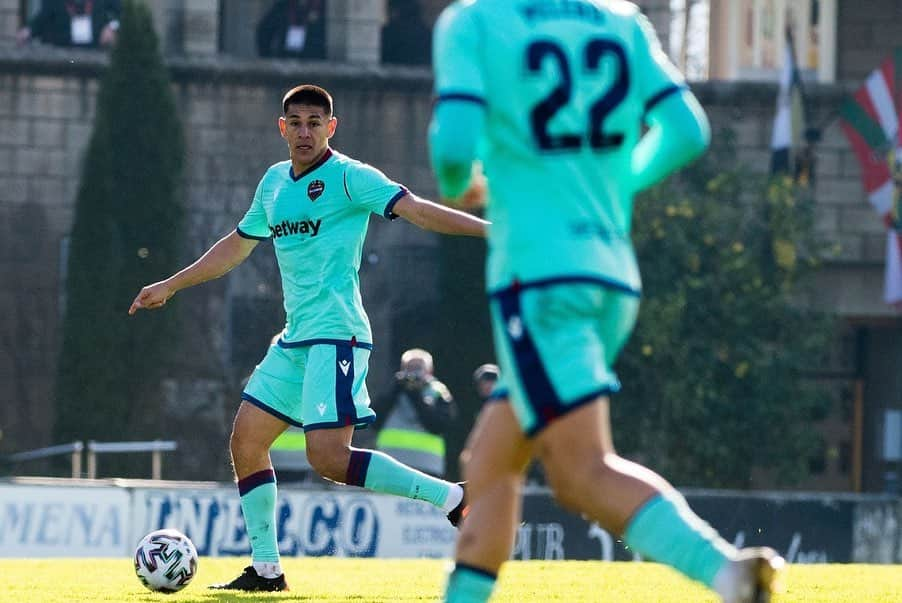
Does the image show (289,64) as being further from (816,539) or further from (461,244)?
(816,539)

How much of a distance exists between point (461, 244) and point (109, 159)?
172 inches

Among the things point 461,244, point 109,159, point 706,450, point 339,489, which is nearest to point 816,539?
point 339,489

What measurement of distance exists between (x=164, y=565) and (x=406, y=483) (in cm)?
114

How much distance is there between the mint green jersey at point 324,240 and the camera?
31.2 ft

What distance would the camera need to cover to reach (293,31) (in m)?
28.4

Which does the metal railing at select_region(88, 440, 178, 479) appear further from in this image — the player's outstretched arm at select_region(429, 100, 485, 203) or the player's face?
the player's outstretched arm at select_region(429, 100, 485, 203)

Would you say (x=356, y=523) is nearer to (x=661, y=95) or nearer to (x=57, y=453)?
(x=57, y=453)

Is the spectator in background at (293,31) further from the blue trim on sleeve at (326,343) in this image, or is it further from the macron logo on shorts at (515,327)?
the macron logo on shorts at (515,327)

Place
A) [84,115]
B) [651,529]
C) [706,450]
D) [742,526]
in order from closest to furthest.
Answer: [651,529] < [742,526] < [706,450] < [84,115]

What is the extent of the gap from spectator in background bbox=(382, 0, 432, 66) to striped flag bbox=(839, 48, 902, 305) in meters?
5.67

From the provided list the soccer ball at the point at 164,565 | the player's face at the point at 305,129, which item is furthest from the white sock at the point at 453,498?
the player's face at the point at 305,129

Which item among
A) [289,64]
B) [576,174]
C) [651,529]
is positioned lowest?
[651,529]

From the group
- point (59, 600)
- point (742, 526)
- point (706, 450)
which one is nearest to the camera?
point (59, 600)

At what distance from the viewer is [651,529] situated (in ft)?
19.6
